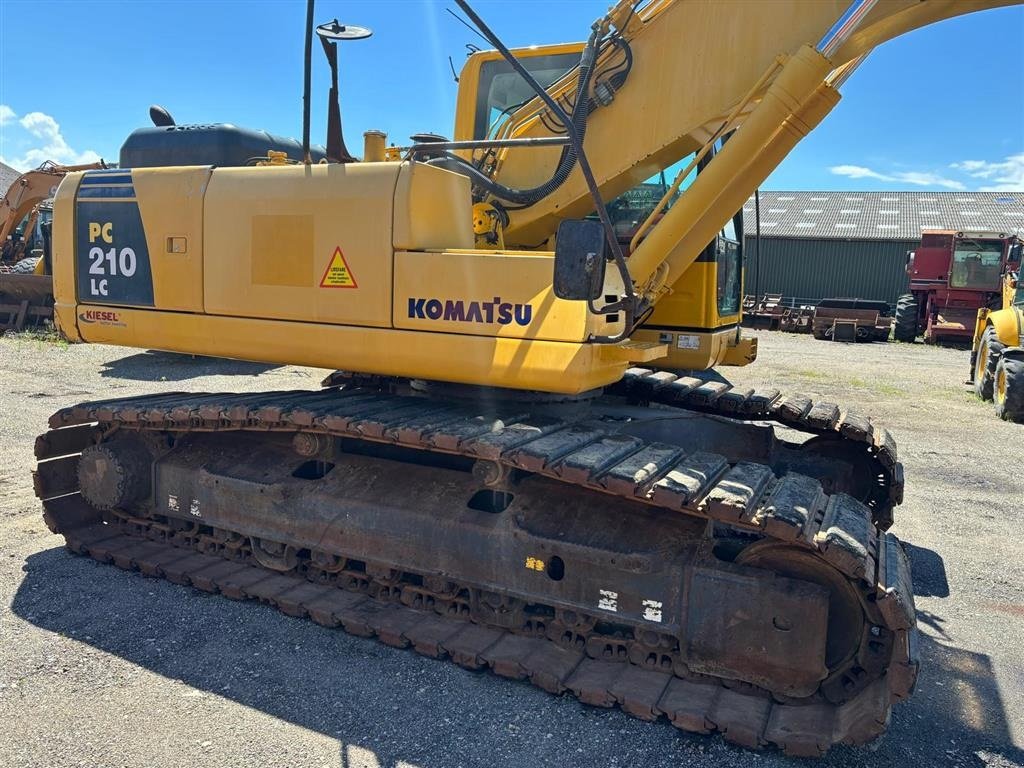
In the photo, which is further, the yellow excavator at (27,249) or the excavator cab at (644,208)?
the yellow excavator at (27,249)

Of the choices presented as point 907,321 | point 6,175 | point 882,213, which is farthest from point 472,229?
point 6,175

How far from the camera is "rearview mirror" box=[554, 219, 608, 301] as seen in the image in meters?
3.39

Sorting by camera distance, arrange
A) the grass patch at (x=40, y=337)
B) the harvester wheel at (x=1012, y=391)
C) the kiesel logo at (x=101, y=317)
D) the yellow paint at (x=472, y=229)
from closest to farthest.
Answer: the yellow paint at (x=472, y=229) < the kiesel logo at (x=101, y=317) < the harvester wheel at (x=1012, y=391) < the grass patch at (x=40, y=337)

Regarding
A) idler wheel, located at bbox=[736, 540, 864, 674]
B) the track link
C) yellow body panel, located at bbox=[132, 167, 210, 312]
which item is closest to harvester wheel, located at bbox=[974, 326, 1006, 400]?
the track link

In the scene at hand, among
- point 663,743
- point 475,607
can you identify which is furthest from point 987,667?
point 475,607

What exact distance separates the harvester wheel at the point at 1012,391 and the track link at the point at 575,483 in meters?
7.29

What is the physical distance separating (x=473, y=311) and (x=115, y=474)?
8.79 ft

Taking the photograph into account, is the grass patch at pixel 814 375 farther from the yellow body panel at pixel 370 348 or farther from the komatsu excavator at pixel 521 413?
the yellow body panel at pixel 370 348

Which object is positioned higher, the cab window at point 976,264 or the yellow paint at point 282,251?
the cab window at point 976,264

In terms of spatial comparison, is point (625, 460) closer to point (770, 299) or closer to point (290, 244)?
point (290, 244)

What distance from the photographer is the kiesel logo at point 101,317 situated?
5207mm

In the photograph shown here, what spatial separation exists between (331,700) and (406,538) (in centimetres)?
94

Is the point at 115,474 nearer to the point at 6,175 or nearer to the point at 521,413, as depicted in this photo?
the point at 521,413

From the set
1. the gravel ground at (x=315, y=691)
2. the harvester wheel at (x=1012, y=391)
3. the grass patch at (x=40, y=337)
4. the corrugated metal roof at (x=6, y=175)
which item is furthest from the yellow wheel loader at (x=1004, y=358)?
the corrugated metal roof at (x=6, y=175)
